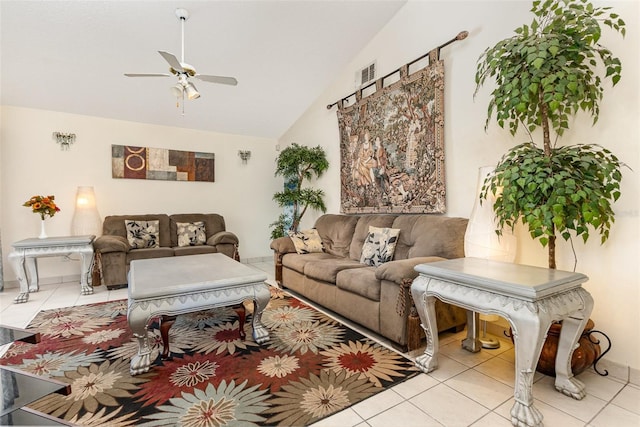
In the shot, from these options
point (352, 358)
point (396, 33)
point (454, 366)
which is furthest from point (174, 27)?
point (454, 366)

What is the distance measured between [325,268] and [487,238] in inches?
60.2

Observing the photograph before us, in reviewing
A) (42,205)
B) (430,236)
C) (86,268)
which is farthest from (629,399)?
(42,205)

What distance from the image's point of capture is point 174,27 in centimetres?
320

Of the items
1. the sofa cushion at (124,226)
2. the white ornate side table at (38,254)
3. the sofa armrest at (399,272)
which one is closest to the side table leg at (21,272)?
the white ornate side table at (38,254)

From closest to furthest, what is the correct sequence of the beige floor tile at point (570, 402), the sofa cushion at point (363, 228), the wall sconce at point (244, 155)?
1. the beige floor tile at point (570, 402)
2. the sofa cushion at point (363, 228)
3. the wall sconce at point (244, 155)

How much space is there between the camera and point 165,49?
3480 millimetres

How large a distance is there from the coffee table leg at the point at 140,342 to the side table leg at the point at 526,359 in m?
2.19

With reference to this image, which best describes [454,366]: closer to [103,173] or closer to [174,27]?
[174,27]

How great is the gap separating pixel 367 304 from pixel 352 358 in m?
0.50

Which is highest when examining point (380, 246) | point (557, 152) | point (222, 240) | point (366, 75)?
point (366, 75)

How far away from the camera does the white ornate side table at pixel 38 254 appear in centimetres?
357

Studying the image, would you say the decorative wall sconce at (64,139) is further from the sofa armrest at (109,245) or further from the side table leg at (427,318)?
the side table leg at (427,318)

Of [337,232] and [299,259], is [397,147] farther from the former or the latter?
[299,259]

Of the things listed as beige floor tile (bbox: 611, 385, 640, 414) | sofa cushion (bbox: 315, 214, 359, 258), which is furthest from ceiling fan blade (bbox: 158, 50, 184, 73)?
beige floor tile (bbox: 611, 385, 640, 414)
